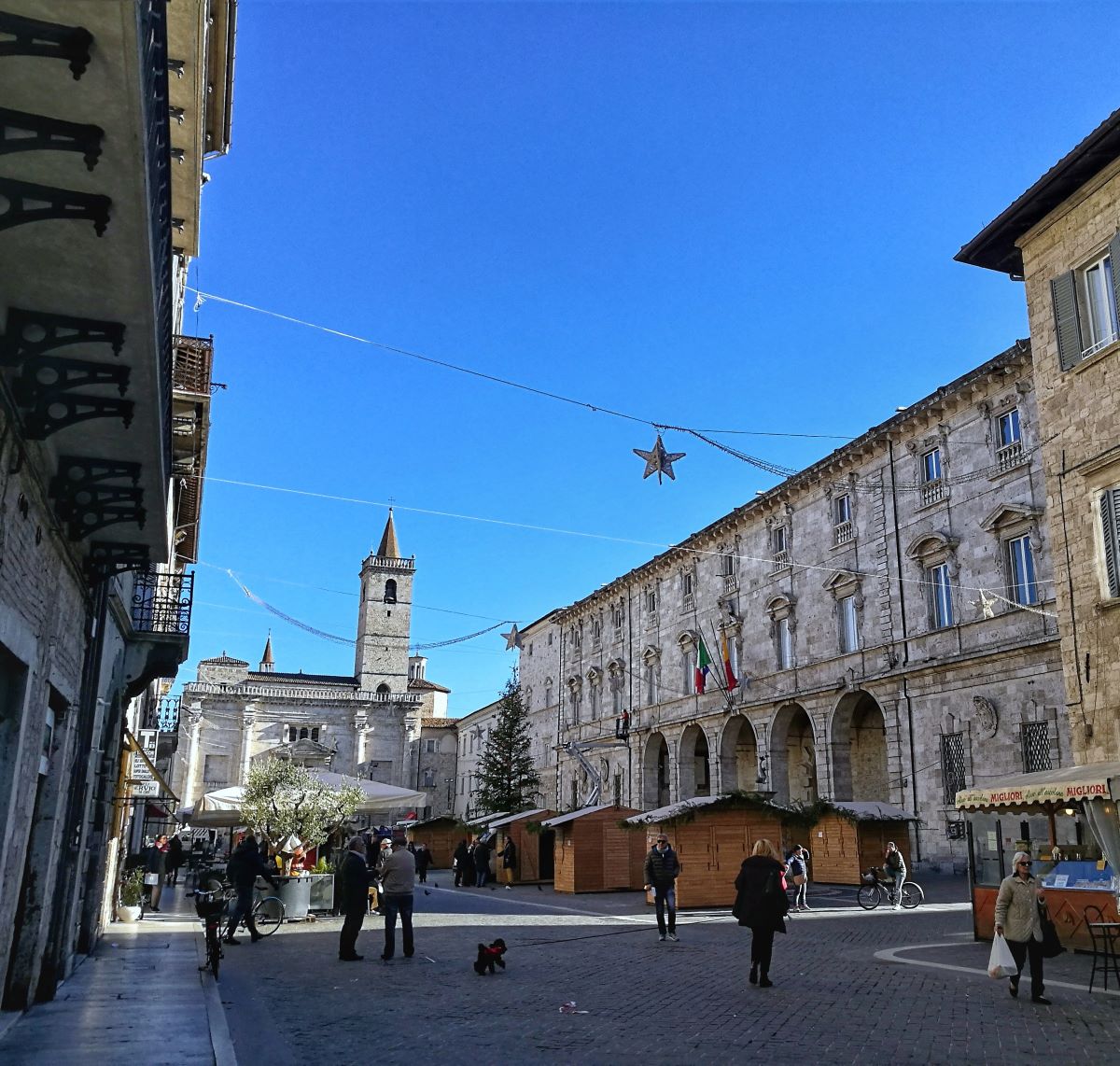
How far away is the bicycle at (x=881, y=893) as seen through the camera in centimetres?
2208

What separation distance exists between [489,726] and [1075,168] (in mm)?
65006

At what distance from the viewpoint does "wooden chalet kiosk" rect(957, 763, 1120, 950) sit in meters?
13.0

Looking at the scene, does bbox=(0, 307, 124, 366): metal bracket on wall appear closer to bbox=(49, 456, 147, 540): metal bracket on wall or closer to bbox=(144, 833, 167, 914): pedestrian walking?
bbox=(49, 456, 147, 540): metal bracket on wall

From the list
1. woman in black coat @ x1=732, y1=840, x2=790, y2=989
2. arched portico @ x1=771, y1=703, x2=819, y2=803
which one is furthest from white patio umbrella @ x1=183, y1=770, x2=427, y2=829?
woman in black coat @ x1=732, y1=840, x2=790, y2=989

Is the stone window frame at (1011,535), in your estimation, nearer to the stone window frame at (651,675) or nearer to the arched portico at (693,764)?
the arched portico at (693,764)

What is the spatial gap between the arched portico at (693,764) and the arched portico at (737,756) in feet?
8.25

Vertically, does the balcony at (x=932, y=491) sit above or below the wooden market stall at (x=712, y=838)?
above

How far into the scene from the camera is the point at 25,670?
8.36 metres

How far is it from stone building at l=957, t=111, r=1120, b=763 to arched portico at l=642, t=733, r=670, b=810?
3202cm

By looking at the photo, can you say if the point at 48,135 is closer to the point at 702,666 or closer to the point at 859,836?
the point at 859,836

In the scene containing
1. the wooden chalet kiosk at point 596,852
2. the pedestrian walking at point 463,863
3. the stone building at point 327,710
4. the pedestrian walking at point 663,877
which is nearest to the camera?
the pedestrian walking at point 663,877

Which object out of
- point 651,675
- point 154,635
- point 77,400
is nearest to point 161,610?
point 154,635

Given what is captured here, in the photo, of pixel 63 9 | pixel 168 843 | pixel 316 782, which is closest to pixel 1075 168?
pixel 63 9

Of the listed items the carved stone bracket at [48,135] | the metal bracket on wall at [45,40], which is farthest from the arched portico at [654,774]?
the metal bracket on wall at [45,40]
